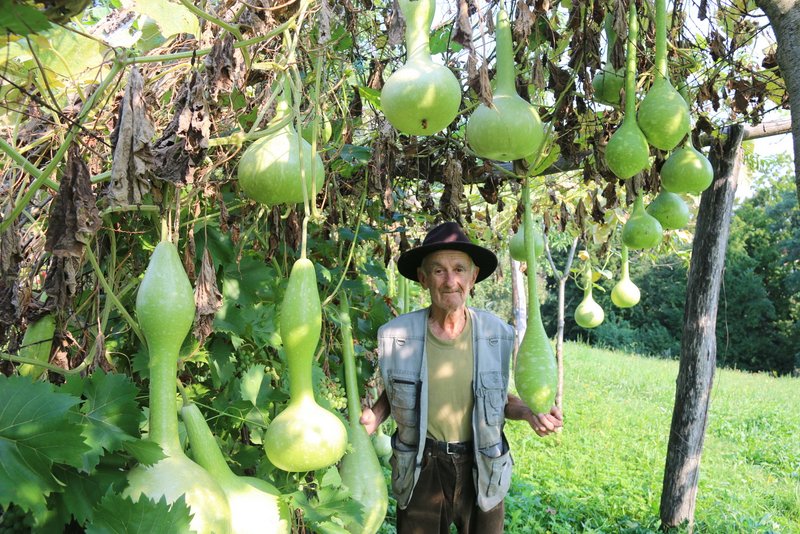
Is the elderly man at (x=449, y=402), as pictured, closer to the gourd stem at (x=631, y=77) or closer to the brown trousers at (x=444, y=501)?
the brown trousers at (x=444, y=501)

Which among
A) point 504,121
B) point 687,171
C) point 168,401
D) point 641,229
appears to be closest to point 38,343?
point 168,401

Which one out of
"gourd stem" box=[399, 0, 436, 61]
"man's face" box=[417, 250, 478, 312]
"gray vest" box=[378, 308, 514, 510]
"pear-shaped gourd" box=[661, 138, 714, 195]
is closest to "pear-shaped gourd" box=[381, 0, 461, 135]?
"gourd stem" box=[399, 0, 436, 61]

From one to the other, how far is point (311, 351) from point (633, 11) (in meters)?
1.42

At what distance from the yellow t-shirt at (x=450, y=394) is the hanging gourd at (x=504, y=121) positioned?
50.2 inches

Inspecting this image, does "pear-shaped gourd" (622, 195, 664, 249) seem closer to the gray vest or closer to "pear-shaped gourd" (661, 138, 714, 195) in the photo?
"pear-shaped gourd" (661, 138, 714, 195)

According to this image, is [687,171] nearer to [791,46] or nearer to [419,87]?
[791,46]

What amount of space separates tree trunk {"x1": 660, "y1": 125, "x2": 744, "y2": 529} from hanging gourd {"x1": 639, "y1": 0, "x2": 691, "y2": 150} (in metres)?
1.84

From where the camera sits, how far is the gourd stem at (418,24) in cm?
127

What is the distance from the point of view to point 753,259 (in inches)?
926

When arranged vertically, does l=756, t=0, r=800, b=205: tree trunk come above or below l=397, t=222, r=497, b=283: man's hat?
above

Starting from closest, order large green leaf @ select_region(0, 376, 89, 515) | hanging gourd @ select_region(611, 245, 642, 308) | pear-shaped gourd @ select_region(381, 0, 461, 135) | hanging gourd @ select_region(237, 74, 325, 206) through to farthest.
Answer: large green leaf @ select_region(0, 376, 89, 515), pear-shaped gourd @ select_region(381, 0, 461, 135), hanging gourd @ select_region(237, 74, 325, 206), hanging gourd @ select_region(611, 245, 642, 308)

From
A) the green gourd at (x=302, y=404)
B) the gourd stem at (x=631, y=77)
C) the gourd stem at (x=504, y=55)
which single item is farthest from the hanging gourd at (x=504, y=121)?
the green gourd at (x=302, y=404)

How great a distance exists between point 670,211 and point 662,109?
3.46 feet

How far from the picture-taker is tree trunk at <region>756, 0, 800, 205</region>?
1278 millimetres
